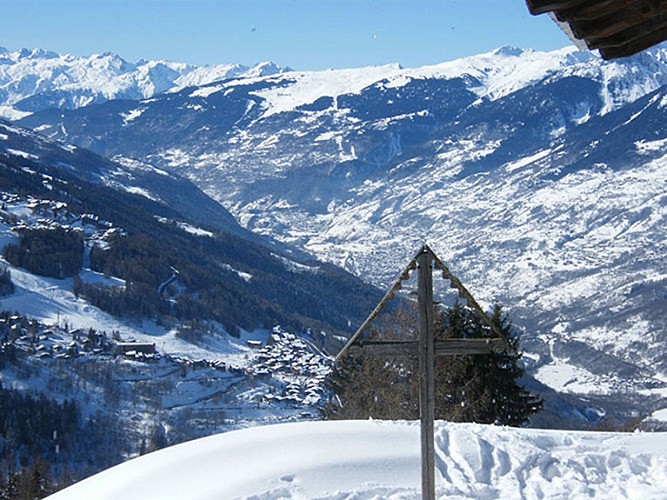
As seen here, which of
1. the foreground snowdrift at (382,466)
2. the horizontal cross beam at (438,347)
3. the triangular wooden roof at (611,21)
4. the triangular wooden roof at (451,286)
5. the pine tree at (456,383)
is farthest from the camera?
the pine tree at (456,383)

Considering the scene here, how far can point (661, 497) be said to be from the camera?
1345cm

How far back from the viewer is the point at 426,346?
11352 mm

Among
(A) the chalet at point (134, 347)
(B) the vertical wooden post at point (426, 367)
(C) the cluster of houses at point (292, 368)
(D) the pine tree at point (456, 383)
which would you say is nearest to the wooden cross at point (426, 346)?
(B) the vertical wooden post at point (426, 367)

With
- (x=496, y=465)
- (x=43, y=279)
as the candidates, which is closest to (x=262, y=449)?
(x=496, y=465)

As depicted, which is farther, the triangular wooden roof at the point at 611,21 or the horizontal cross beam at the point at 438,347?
the horizontal cross beam at the point at 438,347

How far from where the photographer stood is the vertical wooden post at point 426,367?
11.0 meters

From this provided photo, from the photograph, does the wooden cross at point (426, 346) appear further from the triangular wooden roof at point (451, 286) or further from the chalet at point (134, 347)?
the chalet at point (134, 347)

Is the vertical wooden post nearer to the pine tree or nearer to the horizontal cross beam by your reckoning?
the horizontal cross beam

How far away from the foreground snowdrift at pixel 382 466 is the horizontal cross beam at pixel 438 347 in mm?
3203

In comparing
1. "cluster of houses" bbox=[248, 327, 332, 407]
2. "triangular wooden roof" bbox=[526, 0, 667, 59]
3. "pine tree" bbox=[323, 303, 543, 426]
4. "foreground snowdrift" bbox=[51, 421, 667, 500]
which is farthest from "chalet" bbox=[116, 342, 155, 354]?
"triangular wooden roof" bbox=[526, 0, 667, 59]

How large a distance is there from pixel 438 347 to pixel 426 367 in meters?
0.38

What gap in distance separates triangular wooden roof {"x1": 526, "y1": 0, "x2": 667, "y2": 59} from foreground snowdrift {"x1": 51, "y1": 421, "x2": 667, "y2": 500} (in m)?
9.33

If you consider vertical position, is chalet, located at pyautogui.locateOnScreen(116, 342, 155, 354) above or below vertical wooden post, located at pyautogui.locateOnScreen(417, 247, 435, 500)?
below

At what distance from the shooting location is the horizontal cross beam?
37.7ft
